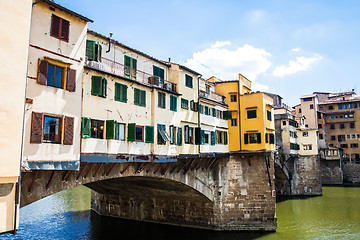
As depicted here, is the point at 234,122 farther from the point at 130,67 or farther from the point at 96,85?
the point at 96,85

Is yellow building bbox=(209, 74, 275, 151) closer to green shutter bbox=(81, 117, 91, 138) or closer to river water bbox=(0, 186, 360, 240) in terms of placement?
river water bbox=(0, 186, 360, 240)

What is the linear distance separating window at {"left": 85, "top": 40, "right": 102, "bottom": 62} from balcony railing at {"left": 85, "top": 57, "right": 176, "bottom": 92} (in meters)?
0.33

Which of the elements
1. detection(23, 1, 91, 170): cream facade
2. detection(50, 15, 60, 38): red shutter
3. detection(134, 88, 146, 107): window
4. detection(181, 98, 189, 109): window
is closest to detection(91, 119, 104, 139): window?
detection(23, 1, 91, 170): cream facade

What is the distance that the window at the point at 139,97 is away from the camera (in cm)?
1968

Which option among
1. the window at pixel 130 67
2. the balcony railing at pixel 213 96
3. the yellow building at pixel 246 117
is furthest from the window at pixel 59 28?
the yellow building at pixel 246 117

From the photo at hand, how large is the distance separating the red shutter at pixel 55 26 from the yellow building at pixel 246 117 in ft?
67.7

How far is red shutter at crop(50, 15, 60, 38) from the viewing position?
14391mm

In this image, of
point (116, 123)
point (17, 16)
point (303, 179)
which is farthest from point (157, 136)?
point (303, 179)

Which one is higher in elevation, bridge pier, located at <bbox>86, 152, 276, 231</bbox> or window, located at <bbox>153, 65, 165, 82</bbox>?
window, located at <bbox>153, 65, 165, 82</bbox>

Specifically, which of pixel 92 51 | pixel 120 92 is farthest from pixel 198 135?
pixel 92 51

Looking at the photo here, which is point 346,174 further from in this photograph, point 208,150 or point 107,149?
point 107,149

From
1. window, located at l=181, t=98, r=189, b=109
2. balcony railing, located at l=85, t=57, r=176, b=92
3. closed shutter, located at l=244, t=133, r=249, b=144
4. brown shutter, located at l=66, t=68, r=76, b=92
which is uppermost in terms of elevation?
balcony railing, located at l=85, t=57, r=176, b=92

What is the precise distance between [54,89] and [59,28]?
326 cm

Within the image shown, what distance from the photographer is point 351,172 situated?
6694cm
